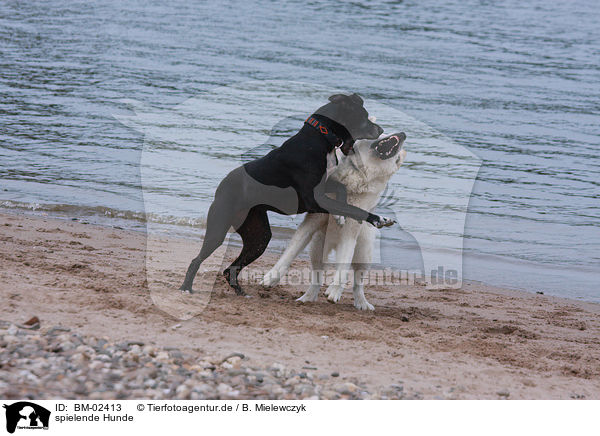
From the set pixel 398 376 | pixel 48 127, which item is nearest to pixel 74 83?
pixel 48 127

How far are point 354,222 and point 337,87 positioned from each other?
12.8 meters

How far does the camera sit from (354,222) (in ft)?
19.2

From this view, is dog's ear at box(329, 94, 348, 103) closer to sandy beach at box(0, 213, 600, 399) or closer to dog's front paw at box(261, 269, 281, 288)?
dog's front paw at box(261, 269, 281, 288)

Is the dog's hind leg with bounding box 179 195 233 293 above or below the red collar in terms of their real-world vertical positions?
below

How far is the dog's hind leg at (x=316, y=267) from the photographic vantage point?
20.1 feet

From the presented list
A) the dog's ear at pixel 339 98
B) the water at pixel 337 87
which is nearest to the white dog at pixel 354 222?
the dog's ear at pixel 339 98

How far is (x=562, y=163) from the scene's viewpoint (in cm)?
1270

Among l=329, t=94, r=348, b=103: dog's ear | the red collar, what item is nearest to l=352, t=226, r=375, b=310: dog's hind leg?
the red collar

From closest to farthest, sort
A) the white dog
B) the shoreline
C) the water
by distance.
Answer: the white dog
the shoreline
the water

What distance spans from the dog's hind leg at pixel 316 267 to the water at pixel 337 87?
207 centimetres
